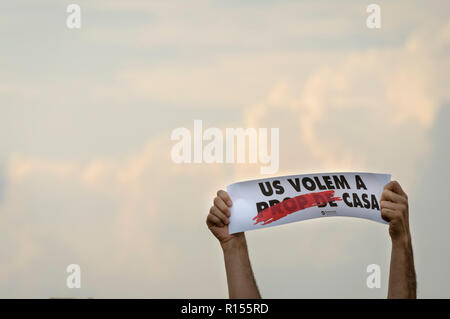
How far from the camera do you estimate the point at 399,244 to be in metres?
5.22

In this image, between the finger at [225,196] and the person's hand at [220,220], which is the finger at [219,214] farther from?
the finger at [225,196]

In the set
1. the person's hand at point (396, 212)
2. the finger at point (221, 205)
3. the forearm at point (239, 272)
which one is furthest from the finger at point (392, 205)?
the finger at point (221, 205)

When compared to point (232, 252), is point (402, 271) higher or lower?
lower

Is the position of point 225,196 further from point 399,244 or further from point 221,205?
point 399,244

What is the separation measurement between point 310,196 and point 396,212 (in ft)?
5.25

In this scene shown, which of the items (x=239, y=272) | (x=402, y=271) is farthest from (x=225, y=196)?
(x=402, y=271)

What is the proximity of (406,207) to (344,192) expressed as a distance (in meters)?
1.47

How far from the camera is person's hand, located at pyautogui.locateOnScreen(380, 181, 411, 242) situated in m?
5.23

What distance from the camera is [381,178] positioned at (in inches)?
261

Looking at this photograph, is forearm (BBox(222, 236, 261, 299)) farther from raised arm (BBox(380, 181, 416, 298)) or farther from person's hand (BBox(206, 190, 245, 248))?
raised arm (BBox(380, 181, 416, 298))

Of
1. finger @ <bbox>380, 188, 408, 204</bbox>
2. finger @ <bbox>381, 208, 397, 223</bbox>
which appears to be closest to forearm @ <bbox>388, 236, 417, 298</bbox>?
finger @ <bbox>381, 208, 397, 223</bbox>

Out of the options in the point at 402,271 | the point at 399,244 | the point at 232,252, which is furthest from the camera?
the point at 232,252
